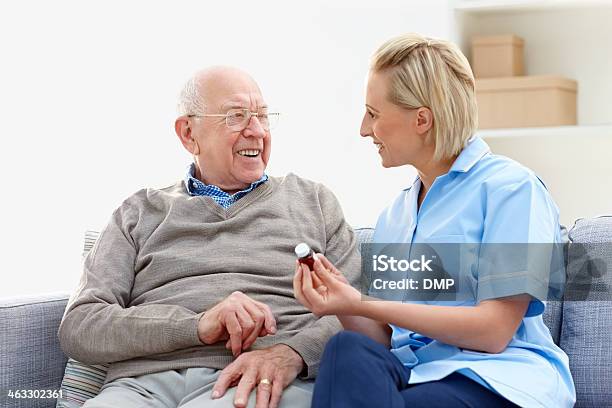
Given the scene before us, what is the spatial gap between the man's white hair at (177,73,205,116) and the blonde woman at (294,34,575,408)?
21.9 inches

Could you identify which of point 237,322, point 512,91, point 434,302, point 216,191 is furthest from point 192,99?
point 512,91

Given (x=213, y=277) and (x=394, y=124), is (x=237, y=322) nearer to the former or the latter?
(x=213, y=277)

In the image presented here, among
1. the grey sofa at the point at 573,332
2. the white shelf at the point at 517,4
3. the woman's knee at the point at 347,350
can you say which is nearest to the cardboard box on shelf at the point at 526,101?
the white shelf at the point at 517,4

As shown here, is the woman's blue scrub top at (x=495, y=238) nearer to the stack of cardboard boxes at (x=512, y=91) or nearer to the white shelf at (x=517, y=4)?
the stack of cardboard boxes at (x=512, y=91)

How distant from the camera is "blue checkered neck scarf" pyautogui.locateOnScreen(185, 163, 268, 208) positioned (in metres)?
2.36

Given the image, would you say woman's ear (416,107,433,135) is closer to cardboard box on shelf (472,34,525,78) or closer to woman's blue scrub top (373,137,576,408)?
woman's blue scrub top (373,137,576,408)

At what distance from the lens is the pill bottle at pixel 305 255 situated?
1713 mm

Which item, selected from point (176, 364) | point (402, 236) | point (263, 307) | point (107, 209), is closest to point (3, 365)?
point (176, 364)

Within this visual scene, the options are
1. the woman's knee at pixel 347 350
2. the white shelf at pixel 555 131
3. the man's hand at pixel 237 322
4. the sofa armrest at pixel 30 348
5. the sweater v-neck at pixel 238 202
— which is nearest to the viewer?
the woman's knee at pixel 347 350

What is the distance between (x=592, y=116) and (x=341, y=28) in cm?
92

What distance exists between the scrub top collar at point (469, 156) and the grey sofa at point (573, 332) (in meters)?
0.43

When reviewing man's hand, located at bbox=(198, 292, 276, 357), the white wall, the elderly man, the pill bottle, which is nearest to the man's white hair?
the elderly man

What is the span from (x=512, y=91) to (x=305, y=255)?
5.62 ft

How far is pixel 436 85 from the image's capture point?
189 centimetres
